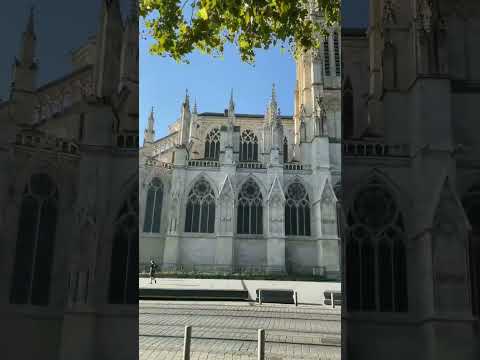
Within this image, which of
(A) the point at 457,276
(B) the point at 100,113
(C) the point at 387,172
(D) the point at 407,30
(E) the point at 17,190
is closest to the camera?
(E) the point at 17,190

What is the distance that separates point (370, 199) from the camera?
2531 mm

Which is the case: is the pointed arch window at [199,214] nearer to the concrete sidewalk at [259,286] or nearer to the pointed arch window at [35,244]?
the concrete sidewalk at [259,286]

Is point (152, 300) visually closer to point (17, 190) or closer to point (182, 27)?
point (17, 190)

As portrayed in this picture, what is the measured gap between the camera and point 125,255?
216 centimetres

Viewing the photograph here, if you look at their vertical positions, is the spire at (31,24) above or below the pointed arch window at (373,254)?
above

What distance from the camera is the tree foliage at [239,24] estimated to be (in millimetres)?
2338

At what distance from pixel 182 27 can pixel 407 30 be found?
5.10 feet

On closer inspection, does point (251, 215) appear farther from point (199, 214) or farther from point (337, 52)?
point (337, 52)

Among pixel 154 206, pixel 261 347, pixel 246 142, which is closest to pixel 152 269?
pixel 154 206

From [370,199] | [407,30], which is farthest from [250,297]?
[407,30]

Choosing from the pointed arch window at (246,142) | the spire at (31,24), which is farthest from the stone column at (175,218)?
the spire at (31,24)

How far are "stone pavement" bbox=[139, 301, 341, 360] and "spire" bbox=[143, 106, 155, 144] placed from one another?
1.01m

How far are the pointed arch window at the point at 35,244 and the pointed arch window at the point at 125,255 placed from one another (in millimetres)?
308

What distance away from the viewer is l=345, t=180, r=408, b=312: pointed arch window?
97.3 inches
